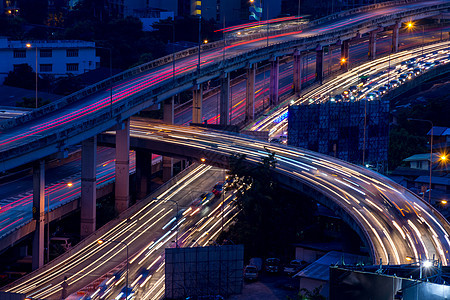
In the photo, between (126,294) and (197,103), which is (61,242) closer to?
(126,294)

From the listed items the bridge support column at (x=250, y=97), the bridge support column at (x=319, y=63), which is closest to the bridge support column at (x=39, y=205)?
the bridge support column at (x=250, y=97)

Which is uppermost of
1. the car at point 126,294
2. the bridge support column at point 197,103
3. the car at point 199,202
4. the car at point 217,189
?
the bridge support column at point 197,103

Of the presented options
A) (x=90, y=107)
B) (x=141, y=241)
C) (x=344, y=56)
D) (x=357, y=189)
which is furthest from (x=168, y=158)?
(x=344, y=56)

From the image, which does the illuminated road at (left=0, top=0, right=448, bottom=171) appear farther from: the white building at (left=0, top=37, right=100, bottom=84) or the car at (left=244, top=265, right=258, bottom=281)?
the white building at (left=0, top=37, right=100, bottom=84)

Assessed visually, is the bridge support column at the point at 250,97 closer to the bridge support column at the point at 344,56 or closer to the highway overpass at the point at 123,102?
the highway overpass at the point at 123,102

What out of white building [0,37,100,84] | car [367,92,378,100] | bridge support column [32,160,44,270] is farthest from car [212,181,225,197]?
→ white building [0,37,100,84]

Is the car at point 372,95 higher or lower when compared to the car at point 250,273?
higher

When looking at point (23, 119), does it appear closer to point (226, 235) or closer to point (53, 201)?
point (53, 201)
